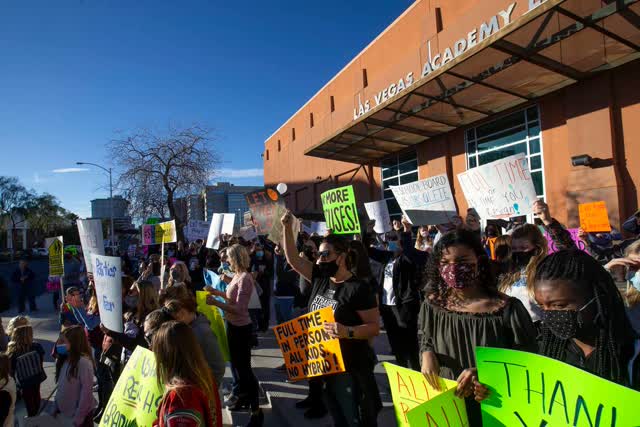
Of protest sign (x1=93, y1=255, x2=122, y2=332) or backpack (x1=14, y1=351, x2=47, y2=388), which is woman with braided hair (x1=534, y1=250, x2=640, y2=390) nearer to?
protest sign (x1=93, y1=255, x2=122, y2=332)

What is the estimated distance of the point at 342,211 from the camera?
18.2 ft

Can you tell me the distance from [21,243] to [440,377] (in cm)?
9136

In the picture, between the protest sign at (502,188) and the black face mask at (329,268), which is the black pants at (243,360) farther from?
the protest sign at (502,188)

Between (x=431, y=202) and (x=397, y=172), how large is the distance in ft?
30.9

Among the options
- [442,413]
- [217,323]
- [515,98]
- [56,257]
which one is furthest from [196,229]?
[442,413]

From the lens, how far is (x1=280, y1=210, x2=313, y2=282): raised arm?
11.8 ft

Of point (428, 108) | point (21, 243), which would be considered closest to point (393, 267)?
point (428, 108)

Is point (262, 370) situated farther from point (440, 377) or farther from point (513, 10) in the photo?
point (513, 10)

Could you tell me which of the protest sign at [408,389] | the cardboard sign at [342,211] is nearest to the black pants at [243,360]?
the cardboard sign at [342,211]

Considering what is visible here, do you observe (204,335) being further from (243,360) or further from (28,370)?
(28,370)

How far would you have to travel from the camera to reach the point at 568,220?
30.9 ft

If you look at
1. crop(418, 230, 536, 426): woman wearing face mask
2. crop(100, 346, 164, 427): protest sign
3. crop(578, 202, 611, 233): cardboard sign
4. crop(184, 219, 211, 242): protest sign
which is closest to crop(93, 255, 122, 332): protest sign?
crop(100, 346, 164, 427): protest sign

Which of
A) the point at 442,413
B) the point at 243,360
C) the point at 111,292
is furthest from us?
the point at 243,360

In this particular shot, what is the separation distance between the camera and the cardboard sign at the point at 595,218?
546 cm
